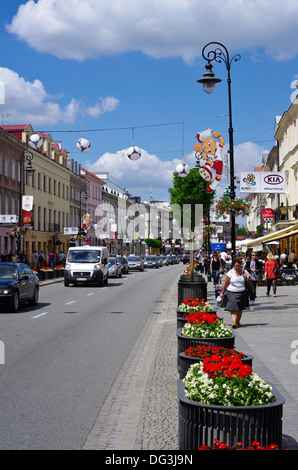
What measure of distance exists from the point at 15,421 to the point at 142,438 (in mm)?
1504

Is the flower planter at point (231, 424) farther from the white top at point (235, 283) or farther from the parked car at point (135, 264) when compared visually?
the parked car at point (135, 264)

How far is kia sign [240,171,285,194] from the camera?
30.6m

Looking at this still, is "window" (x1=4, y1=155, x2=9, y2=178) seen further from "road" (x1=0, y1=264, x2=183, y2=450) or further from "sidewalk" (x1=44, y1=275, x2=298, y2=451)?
"sidewalk" (x1=44, y1=275, x2=298, y2=451)

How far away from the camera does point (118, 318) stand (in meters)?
Answer: 17.2

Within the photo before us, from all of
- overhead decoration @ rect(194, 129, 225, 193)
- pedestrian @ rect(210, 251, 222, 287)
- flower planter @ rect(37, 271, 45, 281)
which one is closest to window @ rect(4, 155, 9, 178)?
flower planter @ rect(37, 271, 45, 281)

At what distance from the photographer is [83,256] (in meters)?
32.8

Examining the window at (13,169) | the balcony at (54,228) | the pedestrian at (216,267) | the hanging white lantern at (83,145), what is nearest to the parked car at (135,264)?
the balcony at (54,228)

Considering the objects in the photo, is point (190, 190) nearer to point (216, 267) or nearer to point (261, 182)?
point (261, 182)

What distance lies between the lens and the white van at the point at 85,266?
31750 millimetres

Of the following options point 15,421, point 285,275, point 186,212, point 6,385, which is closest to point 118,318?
point 6,385

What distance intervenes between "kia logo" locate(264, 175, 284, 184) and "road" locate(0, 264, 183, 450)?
1508 cm

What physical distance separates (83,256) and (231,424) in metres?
28.9
